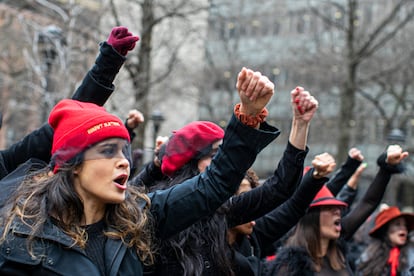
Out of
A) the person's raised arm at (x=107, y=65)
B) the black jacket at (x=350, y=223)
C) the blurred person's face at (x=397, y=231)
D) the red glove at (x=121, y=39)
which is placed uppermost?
the red glove at (x=121, y=39)

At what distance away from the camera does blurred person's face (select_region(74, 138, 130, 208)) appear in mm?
2773

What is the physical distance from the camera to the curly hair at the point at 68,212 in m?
2.67

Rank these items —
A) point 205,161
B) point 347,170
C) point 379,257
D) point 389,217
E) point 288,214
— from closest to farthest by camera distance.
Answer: point 205,161
point 288,214
point 347,170
point 379,257
point 389,217

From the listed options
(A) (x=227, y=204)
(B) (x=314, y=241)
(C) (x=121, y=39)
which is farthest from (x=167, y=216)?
(B) (x=314, y=241)

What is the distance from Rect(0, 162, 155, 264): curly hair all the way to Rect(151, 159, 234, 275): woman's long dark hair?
34 cm

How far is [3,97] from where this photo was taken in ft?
74.3

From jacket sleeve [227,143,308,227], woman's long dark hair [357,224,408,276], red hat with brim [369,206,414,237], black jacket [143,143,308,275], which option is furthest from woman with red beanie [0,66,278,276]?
red hat with brim [369,206,414,237]

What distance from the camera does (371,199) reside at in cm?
543

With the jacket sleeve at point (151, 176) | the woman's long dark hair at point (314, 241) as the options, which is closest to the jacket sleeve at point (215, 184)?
the jacket sleeve at point (151, 176)

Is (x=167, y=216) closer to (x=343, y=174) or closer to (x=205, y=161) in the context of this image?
(x=205, y=161)

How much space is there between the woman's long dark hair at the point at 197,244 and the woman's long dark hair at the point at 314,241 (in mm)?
1633

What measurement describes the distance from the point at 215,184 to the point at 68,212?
673 mm

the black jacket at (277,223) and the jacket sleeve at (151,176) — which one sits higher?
the jacket sleeve at (151,176)

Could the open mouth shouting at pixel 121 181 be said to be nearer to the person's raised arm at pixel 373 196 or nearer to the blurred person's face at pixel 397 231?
the person's raised arm at pixel 373 196
